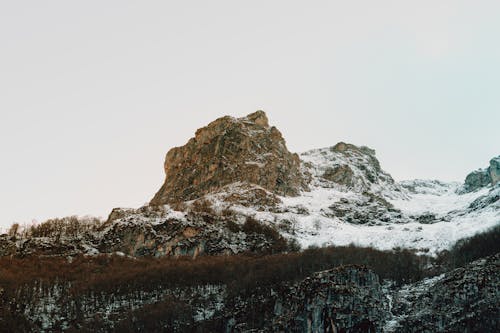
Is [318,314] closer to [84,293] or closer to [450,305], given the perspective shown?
[450,305]

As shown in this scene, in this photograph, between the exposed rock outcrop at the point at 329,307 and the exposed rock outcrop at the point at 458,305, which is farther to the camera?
the exposed rock outcrop at the point at 458,305

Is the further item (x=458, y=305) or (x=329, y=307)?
(x=458, y=305)

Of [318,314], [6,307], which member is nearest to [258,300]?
[318,314]

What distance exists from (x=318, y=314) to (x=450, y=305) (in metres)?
39.2

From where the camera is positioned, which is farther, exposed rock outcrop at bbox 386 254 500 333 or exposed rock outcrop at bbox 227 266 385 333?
exposed rock outcrop at bbox 386 254 500 333

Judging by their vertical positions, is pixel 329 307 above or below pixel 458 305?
above

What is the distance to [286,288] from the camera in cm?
16975

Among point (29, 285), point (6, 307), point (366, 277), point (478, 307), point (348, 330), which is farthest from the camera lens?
Result: point (29, 285)

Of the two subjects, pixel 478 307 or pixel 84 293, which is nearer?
pixel 478 307

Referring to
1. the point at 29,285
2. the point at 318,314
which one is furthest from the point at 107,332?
the point at 318,314

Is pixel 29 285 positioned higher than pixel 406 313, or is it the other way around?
pixel 29 285

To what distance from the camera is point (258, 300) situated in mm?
173375

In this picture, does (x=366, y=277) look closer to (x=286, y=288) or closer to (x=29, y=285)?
(x=286, y=288)

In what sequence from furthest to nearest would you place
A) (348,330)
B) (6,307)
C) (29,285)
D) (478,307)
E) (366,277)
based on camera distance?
1. (29,285)
2. (6,307)
3. (366,277)
4. (478,307)
5. (348,330)
